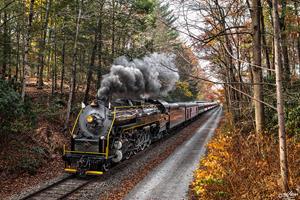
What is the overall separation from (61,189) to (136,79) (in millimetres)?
8084

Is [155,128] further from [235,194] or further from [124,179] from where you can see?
[235,194]

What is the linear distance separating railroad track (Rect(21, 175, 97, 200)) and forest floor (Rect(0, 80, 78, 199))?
707 millimetres

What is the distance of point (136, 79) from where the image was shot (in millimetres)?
15695

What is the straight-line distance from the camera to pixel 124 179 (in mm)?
10039

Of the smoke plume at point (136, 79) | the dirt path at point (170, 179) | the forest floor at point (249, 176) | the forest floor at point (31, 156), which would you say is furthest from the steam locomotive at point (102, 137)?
the forest floor at point (249, 176)

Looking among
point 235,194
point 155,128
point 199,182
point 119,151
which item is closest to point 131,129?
point 119,151

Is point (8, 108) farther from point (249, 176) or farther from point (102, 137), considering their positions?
point (249, 176)

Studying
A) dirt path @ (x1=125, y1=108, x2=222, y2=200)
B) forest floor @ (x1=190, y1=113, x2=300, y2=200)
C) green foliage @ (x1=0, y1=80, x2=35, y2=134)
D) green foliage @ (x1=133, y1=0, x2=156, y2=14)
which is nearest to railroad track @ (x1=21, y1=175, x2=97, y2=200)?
dirt path @ (x1=125, y1=108, x2=222, y2=200)

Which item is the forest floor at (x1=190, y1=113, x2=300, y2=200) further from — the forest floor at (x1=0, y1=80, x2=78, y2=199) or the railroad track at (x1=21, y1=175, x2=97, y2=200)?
the forest floor at (x1=0, y1=80, x2=78, y2=199)

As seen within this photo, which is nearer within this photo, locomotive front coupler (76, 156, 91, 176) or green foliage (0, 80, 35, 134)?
green foliage (0, 80, 35, 134)

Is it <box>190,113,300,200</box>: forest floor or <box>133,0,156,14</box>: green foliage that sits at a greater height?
<box>133,0,156,14</box>: green foliage

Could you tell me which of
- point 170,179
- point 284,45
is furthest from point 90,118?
point 284,45

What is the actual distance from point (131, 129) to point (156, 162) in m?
1.82

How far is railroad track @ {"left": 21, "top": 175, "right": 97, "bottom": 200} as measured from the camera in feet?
26.7
